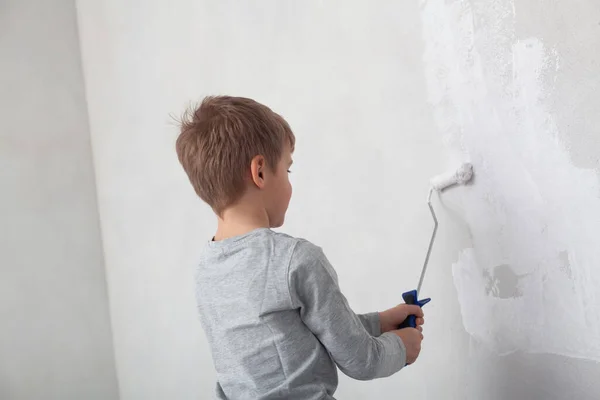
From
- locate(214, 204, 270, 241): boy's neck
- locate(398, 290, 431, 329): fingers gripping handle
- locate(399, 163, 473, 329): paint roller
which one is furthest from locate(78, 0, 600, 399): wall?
locate(214, 204, 270, 241): boy's neck

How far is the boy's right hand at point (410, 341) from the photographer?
1.05 m

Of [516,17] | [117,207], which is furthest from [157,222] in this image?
[516,17]

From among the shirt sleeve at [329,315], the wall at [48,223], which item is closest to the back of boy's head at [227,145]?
the shirt sleeve at [329,315]

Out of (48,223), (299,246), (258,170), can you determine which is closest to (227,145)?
(258,170)

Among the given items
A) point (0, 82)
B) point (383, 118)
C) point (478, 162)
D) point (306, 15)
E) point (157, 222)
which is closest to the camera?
point (478, 162)

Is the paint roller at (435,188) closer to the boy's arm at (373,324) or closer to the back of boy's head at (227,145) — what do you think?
the boy's arm at (373,324)

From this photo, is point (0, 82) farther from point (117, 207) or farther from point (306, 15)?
point (306, 15)

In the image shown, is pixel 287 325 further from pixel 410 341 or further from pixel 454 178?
pixel 454 178

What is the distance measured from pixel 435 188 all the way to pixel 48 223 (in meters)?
1.44

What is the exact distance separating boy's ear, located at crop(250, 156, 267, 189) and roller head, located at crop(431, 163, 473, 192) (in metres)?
0.34

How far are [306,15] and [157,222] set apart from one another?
0.83 meters

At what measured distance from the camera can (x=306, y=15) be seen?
146 centimetres

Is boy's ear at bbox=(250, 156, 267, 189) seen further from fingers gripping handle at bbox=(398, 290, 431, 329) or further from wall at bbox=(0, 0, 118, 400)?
wall at bbox=(0, 0, 118, 400)

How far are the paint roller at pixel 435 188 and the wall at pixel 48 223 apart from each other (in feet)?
4.57
